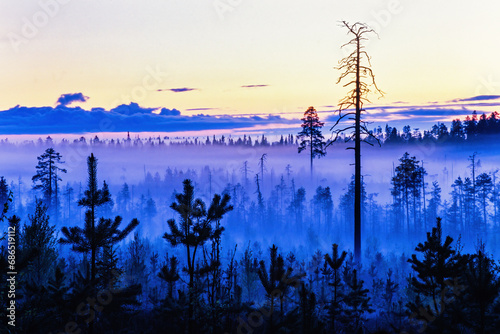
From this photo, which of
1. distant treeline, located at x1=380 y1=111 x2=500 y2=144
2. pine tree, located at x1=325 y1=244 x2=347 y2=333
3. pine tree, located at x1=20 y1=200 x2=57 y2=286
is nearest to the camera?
pine tree, located at x1=325 y1=244 x2=347 y2=333

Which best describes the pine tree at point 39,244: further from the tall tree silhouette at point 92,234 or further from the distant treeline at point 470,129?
the distant treeline at point 470,129

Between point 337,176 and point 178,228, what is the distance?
150979 mm

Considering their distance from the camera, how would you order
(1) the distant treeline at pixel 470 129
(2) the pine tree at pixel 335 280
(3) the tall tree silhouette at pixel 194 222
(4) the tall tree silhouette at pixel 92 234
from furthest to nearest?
1. (1) the distant treeline at pixel 470 129
2. (2) the pine tree at pixel 335 280
3. (3) the tall tree silhouette at pixel 194 222
4. (4) the tall tree silhouette at pixel 92 234

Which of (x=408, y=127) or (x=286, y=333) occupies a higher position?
(x=408, y=127)

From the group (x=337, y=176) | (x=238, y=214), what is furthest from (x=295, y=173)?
(x=238, y=214)

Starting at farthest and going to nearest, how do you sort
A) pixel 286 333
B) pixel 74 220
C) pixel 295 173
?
pixel 295 173
pixel 74 220
pixel 286 333

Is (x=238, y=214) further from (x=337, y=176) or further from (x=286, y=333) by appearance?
(x=286, y=333)

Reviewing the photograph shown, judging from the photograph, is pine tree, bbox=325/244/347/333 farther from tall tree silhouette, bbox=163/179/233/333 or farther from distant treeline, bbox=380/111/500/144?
distant treeline, bbox=380/111/500/144

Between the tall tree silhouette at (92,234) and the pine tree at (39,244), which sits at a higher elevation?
the tall tree silhouette at (92,234)

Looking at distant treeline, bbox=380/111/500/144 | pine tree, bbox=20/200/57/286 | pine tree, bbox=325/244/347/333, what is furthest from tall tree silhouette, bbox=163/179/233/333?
distant treeline, bbox=380/111/500/144

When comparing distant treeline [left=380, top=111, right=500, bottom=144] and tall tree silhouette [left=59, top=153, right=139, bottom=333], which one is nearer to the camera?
tall tree silhouette [left=59, top=153, right=139, bottom=333]

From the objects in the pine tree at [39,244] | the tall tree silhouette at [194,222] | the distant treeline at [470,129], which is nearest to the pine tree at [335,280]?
the tall tree silhouette at [194,222]

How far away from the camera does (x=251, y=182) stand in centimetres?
17075

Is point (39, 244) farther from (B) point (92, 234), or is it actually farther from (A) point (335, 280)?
(A) point (335, 280)
